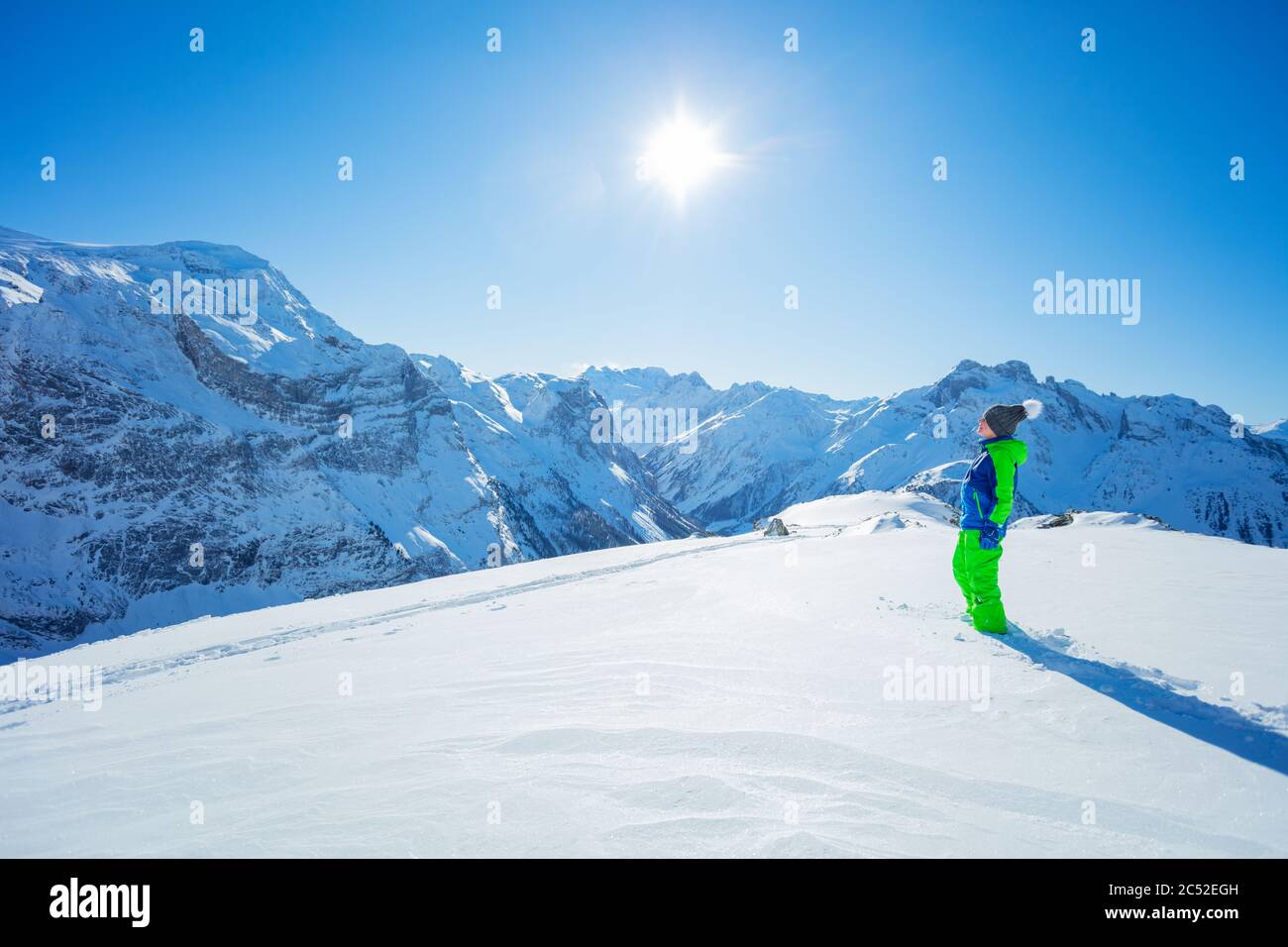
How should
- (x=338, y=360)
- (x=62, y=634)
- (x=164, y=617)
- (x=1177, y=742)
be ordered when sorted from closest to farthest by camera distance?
(x=1177, y=742), (x=62, y=634), (x=164, y=617), (x=338, y=360)

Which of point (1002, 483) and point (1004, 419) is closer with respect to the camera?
point (1002, 483)

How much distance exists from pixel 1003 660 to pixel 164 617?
133 m

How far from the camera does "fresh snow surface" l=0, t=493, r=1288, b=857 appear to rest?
2.90 meters

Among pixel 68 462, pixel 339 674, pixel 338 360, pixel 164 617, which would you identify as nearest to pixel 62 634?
pixel 164 617

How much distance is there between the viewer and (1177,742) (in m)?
3.50

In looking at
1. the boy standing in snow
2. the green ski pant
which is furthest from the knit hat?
the green ski pant

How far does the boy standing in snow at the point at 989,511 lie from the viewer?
6242mm

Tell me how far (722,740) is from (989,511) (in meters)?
4.54

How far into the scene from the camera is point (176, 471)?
118812 millimetres

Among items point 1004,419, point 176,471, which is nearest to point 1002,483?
point 1004,419

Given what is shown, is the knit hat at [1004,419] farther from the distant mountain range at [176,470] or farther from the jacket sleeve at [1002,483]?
the distant mountain range at [176,470]

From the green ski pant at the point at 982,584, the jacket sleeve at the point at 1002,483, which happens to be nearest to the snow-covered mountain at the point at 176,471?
the green ski pant at the point at 982,584

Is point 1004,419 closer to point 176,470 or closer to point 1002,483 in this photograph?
point 1002,483
